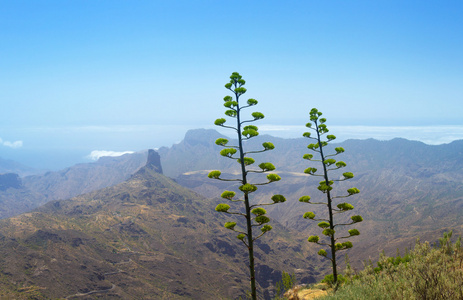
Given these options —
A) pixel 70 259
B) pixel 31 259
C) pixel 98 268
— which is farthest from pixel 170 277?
pixel 31 259

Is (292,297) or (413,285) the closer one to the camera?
(413,285)

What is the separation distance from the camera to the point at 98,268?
18338cm

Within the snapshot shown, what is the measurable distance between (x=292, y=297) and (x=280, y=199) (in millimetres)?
8320

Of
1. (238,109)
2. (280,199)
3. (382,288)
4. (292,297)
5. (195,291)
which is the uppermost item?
(238,109)

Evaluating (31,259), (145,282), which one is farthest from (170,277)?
(31,259)

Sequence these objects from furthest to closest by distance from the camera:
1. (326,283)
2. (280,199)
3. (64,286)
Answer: (64,286) → (326,283) → (280,199)

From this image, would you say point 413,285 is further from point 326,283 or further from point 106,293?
point 106,293

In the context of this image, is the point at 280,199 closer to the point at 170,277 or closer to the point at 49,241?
the point at 170,277

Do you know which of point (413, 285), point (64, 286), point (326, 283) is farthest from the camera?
point (64, 286)

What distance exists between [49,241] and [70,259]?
25.4 meters

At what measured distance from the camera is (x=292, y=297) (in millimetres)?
21000

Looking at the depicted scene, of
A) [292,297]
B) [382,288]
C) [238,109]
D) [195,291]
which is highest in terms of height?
[238,109]

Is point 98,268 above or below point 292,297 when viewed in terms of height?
below

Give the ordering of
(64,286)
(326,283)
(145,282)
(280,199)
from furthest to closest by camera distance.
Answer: (145,282), (64,286), (326,283), (280,199)
